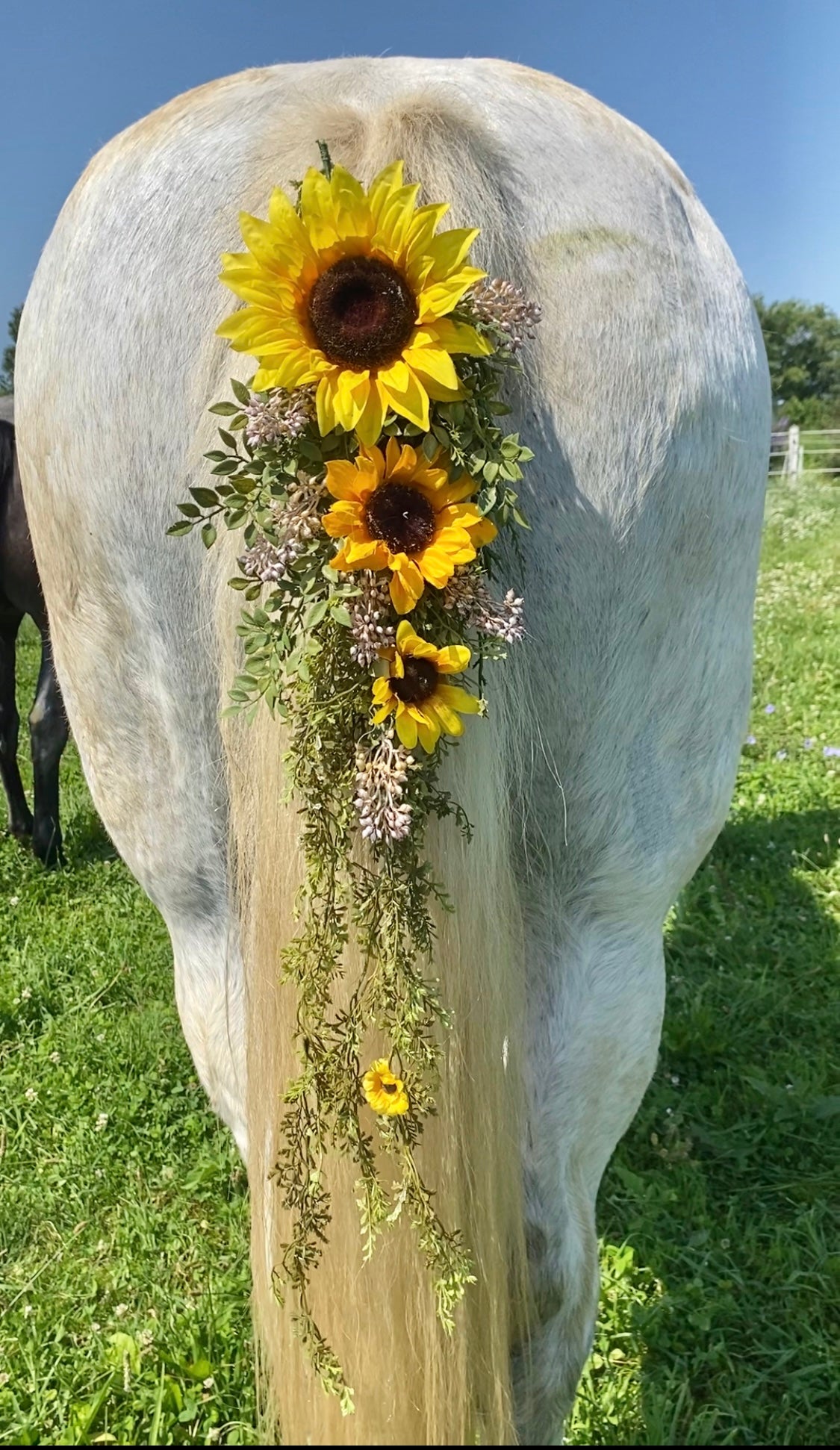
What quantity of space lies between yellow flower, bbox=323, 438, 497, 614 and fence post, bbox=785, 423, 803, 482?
14.7 m

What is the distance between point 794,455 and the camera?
14.5 meters

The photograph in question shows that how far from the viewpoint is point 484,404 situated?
81cm

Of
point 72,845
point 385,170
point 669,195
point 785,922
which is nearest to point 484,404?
point 385,170

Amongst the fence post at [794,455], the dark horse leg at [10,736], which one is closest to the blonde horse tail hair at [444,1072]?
the dark horse leg at [10,736]

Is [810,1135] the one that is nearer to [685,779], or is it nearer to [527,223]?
[685,779]

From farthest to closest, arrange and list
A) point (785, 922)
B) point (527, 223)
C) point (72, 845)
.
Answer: point (72, 845) → point (785, 922) → point (527, 223)

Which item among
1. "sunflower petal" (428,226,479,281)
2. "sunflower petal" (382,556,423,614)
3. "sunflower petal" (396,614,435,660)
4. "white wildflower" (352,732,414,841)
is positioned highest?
"sunflower petal" (428,226,479,281)

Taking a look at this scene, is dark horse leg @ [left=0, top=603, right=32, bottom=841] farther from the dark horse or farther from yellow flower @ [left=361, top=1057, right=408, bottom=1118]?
yellow flower @ [left=361, top=1057, right=408, bottom=1118]

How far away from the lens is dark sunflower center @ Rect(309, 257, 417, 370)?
0.78 meters

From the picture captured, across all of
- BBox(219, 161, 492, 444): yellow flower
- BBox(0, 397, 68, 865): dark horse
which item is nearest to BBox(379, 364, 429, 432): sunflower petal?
BBox(219, 161, 492, 444): yellow flower

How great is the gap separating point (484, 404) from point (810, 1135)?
191cm

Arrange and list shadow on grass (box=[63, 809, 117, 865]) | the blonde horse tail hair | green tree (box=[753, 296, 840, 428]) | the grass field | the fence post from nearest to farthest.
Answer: the blonde horse tail hair < the grass field < shadow on grass (box=[63, 809, 117, 865]) < the fence post < green tree (box=[753, 296, 840, 428])

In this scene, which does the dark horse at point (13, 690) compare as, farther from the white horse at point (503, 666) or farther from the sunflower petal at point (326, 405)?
the sunflower petal at point (326, 405)

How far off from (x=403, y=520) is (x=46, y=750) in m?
2.95
